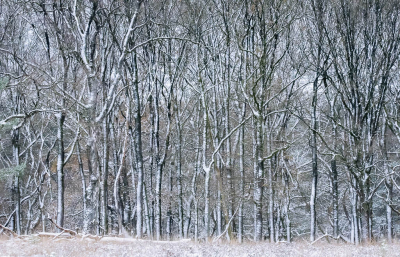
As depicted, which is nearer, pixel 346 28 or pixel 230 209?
pixel 346 28

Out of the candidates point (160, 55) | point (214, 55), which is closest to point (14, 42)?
point (160, 55)

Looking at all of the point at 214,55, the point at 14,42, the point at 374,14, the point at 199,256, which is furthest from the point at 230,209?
the point at 14,42

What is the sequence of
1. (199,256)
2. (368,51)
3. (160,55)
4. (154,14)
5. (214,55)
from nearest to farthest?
1. (199,256)
2. (368,51)
3. (154,14)
4. (214,55)
5. (160,55)

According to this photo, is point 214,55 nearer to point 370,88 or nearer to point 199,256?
point 370,88

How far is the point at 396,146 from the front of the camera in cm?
2680

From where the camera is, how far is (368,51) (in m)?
14.7

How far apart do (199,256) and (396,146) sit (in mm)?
23609

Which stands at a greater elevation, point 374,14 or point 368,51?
point 374,14

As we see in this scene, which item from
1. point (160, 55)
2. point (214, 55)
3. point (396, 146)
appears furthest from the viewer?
point (396, 146)

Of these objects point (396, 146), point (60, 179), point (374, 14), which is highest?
point (374, 14)

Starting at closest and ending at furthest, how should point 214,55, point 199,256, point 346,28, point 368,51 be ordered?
point 199,256
point 346,28
point 368,51
point 214,55

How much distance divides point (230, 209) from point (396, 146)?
1434cm

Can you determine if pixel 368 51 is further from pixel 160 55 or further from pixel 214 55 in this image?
pixel 160 55

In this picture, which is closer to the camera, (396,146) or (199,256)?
(199,256)
